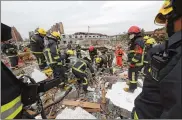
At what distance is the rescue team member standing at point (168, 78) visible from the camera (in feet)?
2.68

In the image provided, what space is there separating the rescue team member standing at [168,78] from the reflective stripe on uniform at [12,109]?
39.6 inches

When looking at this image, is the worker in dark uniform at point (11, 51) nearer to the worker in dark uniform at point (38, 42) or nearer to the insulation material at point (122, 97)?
the worker in dark uniform at point (38, 42)

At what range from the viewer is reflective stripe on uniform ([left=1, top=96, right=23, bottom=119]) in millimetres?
1287

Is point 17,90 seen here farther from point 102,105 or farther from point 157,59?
point 102,105

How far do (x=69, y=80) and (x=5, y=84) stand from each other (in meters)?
5.04

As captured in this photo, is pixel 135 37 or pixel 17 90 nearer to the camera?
pixel 17 90

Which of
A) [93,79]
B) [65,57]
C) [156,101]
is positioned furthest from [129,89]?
[156,101]

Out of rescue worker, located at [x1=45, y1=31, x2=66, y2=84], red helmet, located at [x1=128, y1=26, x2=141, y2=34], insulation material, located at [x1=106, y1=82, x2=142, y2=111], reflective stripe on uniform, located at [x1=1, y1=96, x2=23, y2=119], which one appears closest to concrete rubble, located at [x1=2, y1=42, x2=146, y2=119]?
insulation material, located at [x1=106, y1=82, x2=142, y2=111]

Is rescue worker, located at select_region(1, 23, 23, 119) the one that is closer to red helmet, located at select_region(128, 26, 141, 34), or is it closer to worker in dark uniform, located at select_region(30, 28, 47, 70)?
red helmet, located at select_region(128, 26, 141, 34)

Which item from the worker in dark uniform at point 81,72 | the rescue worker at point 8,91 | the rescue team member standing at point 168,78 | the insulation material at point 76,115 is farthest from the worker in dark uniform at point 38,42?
the rescue team member standing at point 168,78

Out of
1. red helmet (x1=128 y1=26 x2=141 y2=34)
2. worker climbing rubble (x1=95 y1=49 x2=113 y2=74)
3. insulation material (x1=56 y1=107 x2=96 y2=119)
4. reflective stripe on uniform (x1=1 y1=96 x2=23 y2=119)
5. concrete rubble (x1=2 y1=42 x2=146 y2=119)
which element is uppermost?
red helmet (x1=128 y1=26 x2=141 y2=34)

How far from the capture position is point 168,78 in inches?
33.6

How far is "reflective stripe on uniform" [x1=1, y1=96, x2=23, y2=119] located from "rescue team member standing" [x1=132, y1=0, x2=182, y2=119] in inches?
39.6

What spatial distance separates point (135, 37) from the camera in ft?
15.1
